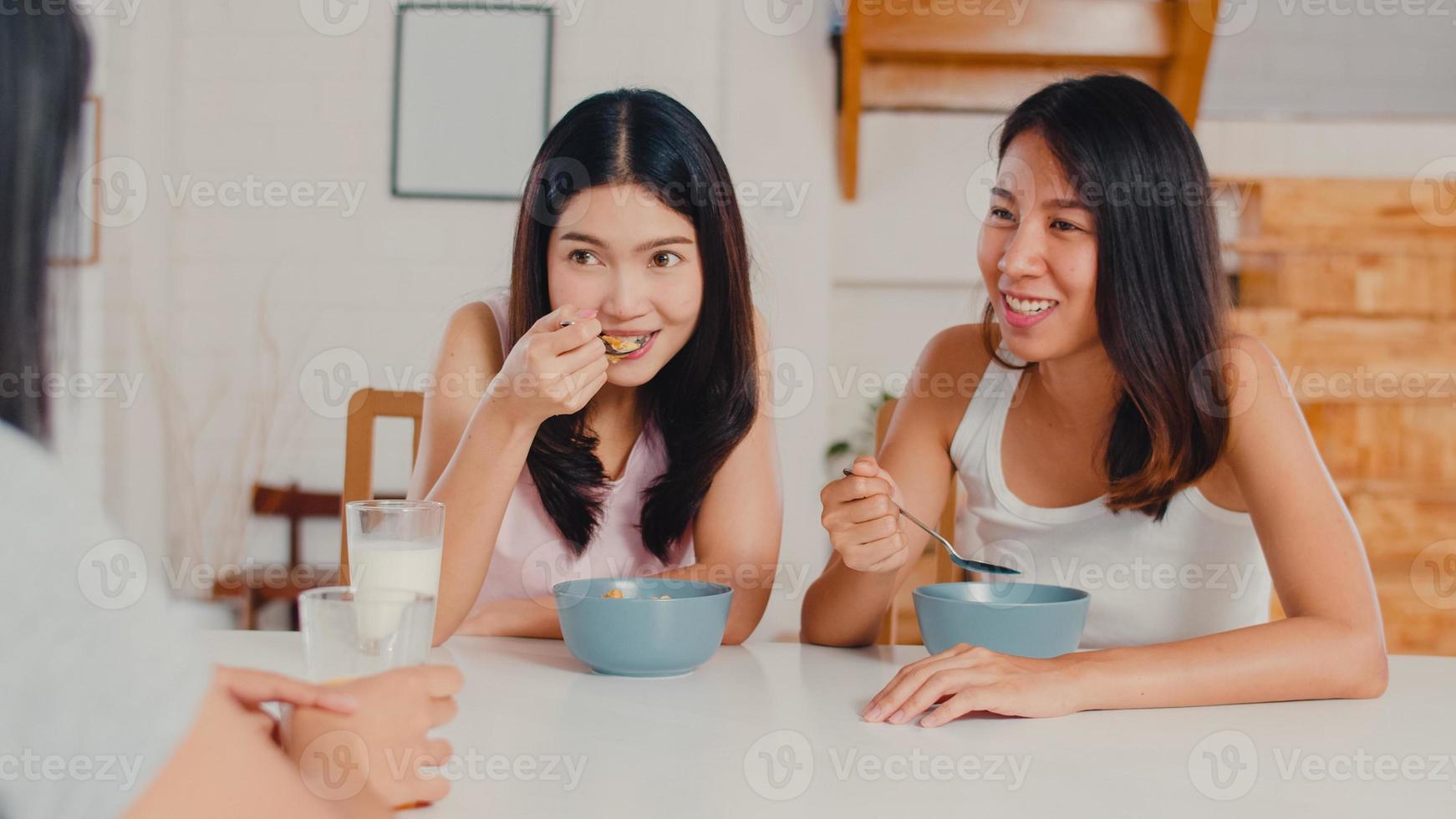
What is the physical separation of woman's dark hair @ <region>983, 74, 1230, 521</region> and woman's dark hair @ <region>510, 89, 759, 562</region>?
35 cm

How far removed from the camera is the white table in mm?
606

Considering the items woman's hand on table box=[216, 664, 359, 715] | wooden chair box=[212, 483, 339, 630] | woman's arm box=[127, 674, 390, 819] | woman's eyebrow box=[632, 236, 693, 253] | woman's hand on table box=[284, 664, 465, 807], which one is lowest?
wooden chair box=[212, 483, 339, 630]

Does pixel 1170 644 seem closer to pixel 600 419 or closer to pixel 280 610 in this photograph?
pixel 600 419

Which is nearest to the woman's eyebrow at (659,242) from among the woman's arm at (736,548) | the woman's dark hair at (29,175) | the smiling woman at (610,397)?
the smiling woman at (610,397)

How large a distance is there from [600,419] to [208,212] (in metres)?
1.91

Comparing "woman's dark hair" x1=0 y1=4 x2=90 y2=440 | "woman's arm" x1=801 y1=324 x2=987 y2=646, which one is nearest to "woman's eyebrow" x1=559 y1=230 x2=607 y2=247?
"woman's arm" x1=801 y1=324 x2=987 y2=646

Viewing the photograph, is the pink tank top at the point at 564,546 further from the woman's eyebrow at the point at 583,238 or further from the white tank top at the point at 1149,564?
the white tank top at the point at 1149,564

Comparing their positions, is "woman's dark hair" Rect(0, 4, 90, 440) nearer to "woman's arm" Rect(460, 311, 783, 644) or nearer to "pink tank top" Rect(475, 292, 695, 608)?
"woman's arm" Rect(460, 311, 783, 644)

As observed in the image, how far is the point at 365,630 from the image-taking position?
0.62m

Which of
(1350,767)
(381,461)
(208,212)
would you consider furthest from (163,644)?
(208,212)

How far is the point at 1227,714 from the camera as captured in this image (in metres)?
0.81

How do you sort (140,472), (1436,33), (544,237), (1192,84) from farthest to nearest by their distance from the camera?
(1436,33)
(140,472)
(1192,84)
(544,237)

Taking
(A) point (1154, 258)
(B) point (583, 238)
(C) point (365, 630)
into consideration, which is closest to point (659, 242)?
(B) point (583, 238)

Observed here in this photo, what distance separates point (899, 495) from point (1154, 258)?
37 centimetres
